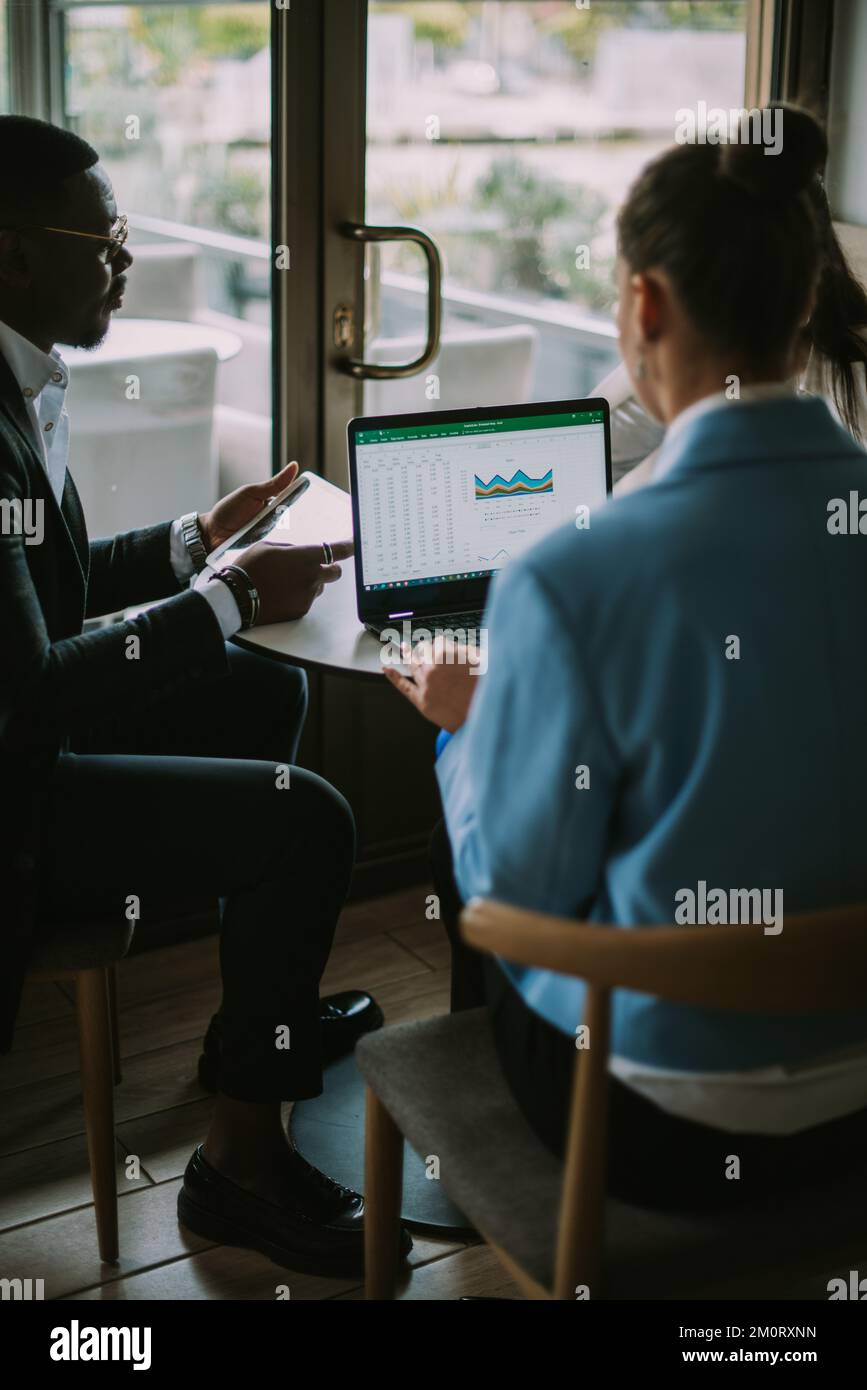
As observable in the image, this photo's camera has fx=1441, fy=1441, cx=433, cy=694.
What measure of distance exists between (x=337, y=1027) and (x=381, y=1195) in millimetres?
753

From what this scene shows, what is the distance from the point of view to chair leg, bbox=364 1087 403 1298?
1373 mm

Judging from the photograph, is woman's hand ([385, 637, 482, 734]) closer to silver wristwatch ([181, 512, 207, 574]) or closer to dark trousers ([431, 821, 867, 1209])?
dark trousers ([431, 821, 867, 1209])

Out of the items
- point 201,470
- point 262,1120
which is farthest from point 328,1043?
point 201,470

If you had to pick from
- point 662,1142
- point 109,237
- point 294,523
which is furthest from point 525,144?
point 662,1142

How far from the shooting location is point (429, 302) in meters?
2.29

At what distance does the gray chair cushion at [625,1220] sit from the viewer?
113cm

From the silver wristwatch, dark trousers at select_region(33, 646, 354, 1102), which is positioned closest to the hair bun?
dark trousers at select_region(33, 646, 354, 1102)

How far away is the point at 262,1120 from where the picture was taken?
5.76ft

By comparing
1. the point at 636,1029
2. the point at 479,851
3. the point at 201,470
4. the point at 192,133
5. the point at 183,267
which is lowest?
the point at 636,1029

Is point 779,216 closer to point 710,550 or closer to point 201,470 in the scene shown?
point 710,550

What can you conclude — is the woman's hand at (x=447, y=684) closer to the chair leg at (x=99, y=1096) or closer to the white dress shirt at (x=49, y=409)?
the white dress shirt at (x=49, y=409)

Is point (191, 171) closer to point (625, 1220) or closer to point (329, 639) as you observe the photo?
point (329, 639)

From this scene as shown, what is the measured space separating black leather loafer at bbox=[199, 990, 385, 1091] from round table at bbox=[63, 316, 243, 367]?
3.27 feet

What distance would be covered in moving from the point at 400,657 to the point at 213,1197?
0.71 meters
